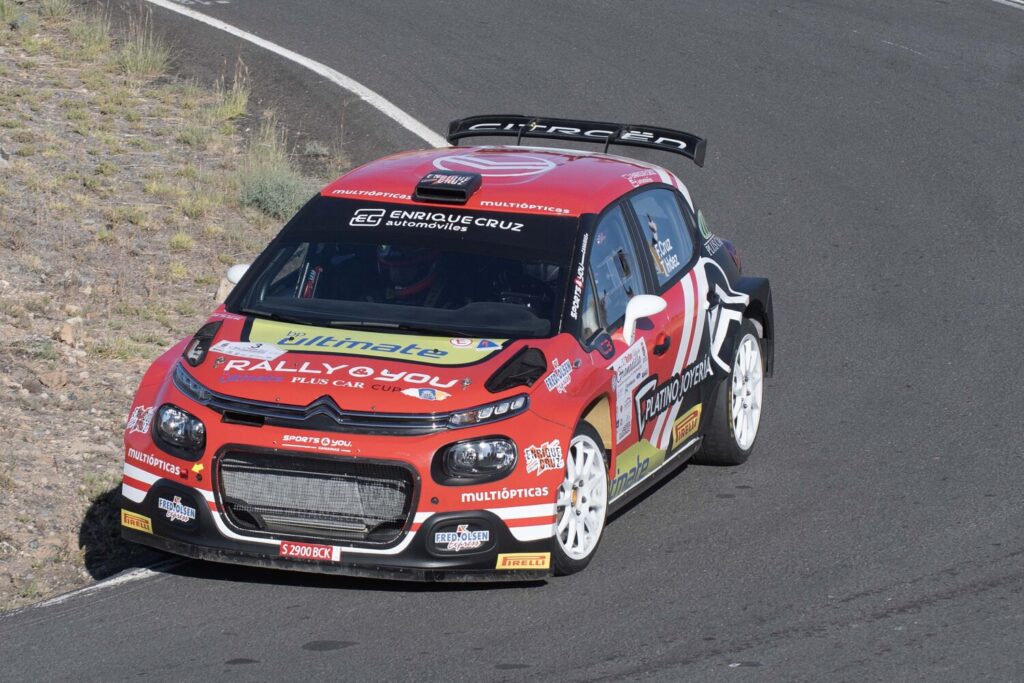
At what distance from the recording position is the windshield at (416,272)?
24.7ft

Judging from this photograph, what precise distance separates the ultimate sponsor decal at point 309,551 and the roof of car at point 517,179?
2114 mm

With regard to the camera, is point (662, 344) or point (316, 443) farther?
point (662, 344)

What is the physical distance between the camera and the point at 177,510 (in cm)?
686

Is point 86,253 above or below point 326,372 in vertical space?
below

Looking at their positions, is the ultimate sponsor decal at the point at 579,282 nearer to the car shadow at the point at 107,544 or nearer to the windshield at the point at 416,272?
the windshield at the point at 416,272

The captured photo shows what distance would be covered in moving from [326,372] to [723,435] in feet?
9.01

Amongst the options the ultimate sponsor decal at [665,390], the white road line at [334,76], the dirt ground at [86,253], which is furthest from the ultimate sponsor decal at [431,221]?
the white road line at [334,76]

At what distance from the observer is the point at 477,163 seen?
28.3 feet

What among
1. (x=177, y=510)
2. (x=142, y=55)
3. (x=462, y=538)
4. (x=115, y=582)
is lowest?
(x=115, y=582)

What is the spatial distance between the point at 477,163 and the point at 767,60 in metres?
10.4

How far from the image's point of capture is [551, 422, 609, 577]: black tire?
6.87 m

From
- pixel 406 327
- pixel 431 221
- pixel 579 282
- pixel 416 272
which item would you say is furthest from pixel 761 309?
pixel 406 327

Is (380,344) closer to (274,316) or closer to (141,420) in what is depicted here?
(274,316)

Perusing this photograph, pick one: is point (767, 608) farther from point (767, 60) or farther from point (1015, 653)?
point (767, 60)
